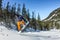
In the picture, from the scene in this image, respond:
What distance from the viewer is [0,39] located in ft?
31.9

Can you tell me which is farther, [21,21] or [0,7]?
[0,7]

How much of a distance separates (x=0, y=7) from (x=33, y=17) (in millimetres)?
31024

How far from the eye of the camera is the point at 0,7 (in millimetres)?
49062

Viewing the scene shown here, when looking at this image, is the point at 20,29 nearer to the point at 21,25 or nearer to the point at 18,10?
the point at 21,25

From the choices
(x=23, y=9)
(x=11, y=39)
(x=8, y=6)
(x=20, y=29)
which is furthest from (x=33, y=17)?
(x=11, y=39)

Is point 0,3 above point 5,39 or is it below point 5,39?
above

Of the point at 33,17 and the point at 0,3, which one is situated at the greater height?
the point at 0,3

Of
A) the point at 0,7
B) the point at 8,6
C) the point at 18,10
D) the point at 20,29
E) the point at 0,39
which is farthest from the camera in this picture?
the point at 18,10

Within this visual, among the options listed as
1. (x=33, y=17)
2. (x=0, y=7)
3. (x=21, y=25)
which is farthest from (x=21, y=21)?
(x=33, y=17)

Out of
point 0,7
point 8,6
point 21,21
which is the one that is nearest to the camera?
point 21,21

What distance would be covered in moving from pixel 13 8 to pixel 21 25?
149 feet

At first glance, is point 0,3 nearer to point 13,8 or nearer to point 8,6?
point 8,6

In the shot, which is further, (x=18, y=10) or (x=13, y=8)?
(x=18, y=10)

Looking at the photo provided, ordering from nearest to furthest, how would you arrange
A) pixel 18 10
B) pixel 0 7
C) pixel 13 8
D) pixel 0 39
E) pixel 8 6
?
pixel 0 39, pixel 0 7, pixel 8 6, pixel 13 8, pixel 18 10
